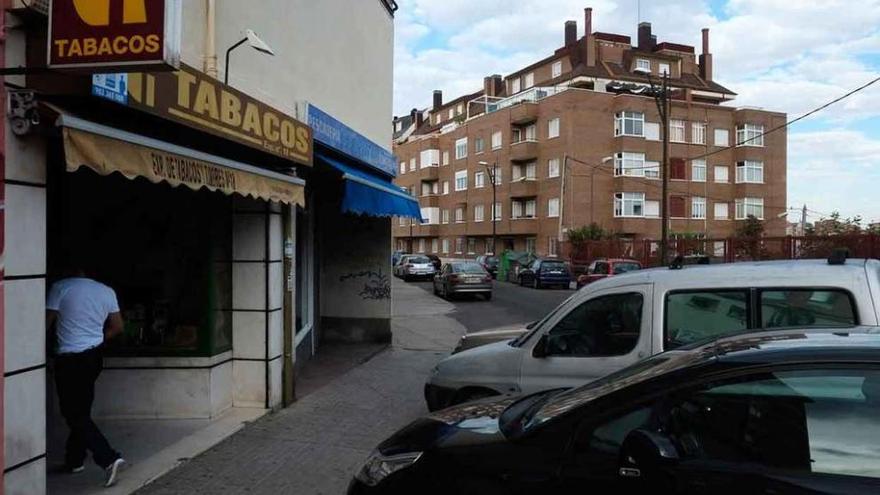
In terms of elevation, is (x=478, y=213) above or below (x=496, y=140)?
below

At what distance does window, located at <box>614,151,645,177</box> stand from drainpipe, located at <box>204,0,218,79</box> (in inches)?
1899

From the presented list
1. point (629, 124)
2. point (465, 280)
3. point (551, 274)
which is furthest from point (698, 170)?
point (465, 280)

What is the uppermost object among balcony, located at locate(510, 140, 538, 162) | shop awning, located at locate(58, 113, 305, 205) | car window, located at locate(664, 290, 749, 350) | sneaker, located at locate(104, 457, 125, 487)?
balcony, located at locate(510, 140, 538, 162)

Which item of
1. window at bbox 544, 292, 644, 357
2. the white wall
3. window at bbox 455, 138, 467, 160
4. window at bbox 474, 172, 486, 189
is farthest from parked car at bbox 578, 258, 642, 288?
window at bbox 455, 138, 467, 160

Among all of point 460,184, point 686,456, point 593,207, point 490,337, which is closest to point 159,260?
point 490,337

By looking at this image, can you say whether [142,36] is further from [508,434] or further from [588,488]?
[588,488]

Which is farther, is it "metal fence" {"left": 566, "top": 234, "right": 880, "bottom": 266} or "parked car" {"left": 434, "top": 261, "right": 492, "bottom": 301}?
"parked car" {"left": 434, "top": 261, "right": 492, "bottom": 301}

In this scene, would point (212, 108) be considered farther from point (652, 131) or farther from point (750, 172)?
point (750, 172)

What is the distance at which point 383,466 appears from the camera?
11.1 ft

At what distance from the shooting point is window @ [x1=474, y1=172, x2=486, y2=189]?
63.4 m

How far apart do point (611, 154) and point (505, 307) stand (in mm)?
32532

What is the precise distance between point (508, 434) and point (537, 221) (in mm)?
52863

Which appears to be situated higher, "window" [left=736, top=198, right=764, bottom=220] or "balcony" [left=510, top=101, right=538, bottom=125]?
"balcony" [left=510, top=101, right=538, bottom=125]

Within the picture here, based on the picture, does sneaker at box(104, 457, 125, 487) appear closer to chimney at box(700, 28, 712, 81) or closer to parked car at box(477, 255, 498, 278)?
parked car at box(477, 255, 498, 278)
